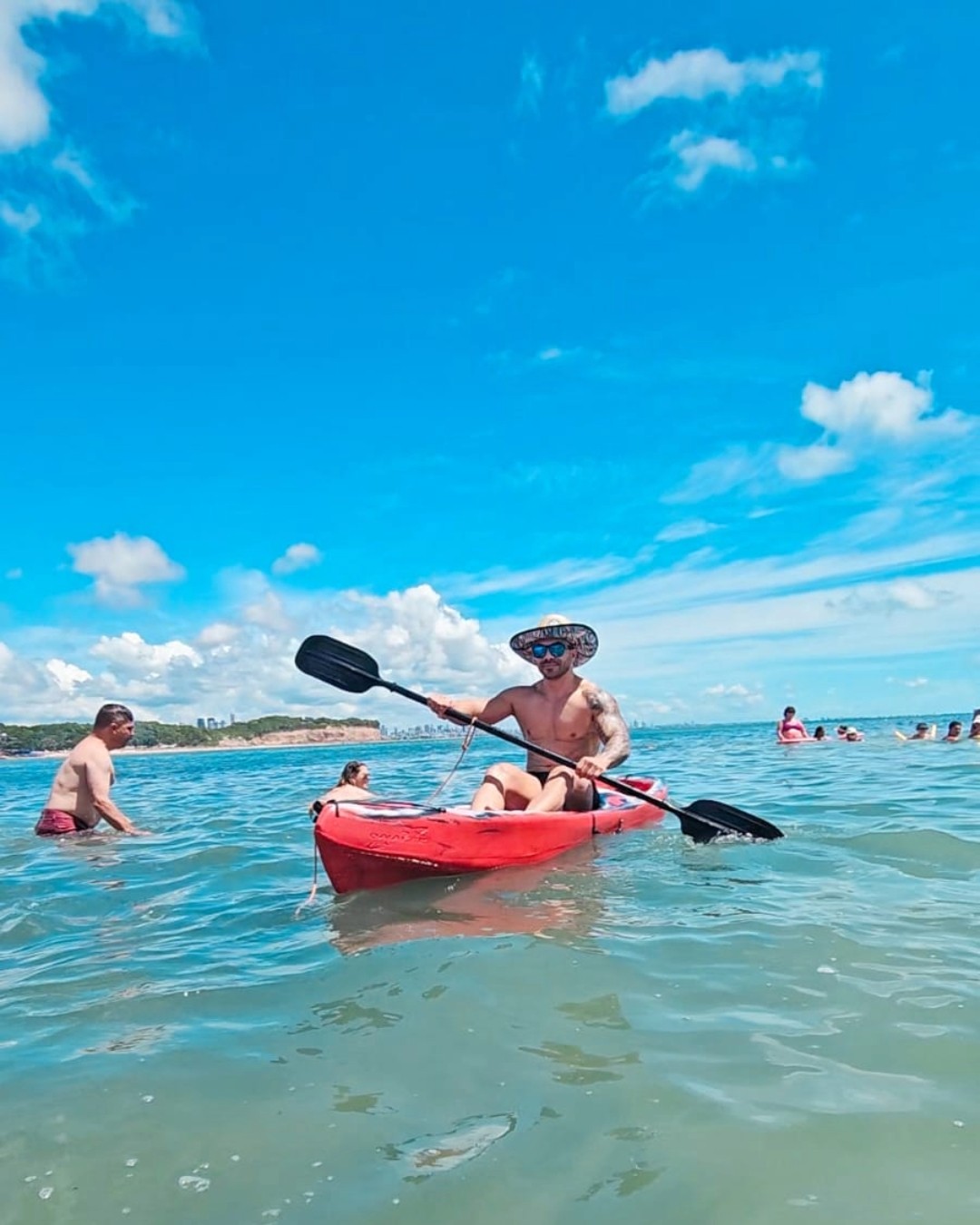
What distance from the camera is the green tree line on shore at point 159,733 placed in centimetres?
11800

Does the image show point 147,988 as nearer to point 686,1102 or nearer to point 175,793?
point 686,1102

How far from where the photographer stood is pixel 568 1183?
2369 millimetres

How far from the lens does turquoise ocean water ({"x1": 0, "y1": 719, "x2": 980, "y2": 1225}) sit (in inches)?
93.7

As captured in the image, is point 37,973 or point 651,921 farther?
point 651,921

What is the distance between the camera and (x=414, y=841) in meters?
5.89

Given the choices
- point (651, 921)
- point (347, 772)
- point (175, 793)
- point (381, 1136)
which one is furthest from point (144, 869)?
point (175, 793)

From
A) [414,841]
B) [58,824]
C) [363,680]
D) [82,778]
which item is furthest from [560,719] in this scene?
[58,824]

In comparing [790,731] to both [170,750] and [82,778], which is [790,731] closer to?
[82,778]

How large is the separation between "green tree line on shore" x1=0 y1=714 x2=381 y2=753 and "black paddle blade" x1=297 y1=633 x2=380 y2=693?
93728mm

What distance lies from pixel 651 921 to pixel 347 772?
14.4ft

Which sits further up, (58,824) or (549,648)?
(549,648)

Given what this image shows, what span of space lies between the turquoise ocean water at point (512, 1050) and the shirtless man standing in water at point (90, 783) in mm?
3075

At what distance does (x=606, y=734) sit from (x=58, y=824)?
6618 millimetres

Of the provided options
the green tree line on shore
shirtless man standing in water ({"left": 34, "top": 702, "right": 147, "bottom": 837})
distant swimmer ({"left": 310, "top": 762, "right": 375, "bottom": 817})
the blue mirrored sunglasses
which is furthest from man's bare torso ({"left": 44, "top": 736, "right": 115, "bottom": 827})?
the green tree line on shore
